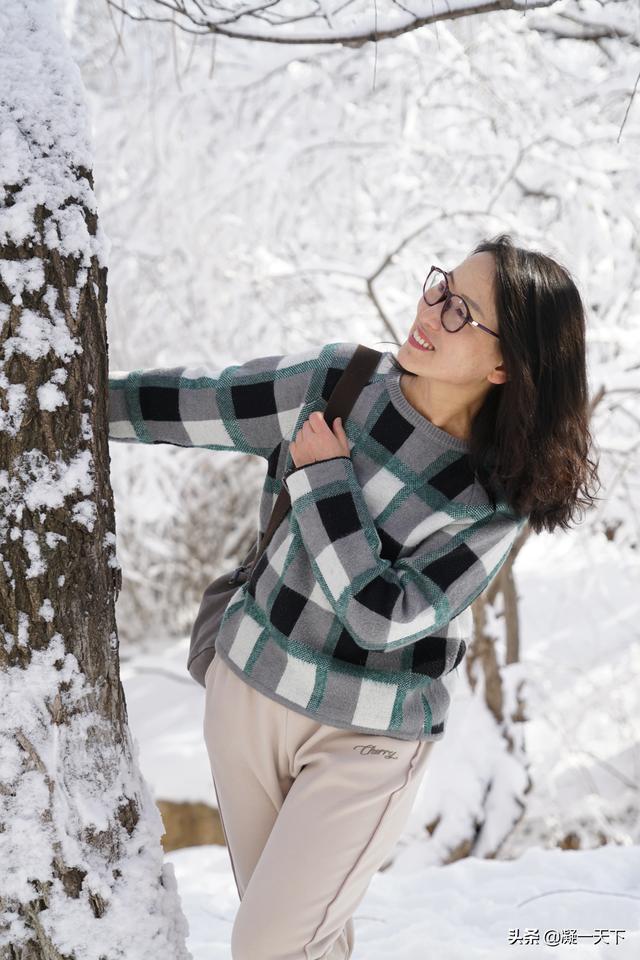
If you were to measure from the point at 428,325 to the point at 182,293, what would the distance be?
4.00m

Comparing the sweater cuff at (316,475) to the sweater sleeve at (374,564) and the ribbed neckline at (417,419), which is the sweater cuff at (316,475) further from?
the ribbed neckline at (417,419)

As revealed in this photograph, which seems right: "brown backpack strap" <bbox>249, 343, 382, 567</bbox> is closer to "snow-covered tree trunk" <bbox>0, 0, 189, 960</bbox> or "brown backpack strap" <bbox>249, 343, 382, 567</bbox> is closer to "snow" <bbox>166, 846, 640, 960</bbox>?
"snow-covered tree trunk" <bbox>0, 0, 189, 960</bbox>

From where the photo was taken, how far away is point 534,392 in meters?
1.53

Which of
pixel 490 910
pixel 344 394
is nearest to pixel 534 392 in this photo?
pixel 344 394

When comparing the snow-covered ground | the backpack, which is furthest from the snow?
the backpack

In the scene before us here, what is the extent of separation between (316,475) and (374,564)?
0.63 feet

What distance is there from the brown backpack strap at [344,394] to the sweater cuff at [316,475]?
85 mm

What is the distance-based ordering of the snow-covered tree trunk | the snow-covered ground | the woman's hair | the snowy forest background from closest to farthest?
the snow-covered tree trunk
the woman's hair
the snow-covered ground
the snowy forest background

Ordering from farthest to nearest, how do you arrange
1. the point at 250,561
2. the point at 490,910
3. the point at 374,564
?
1. the point at 490,910
2. the point at 250,561
3. the point at 374,564

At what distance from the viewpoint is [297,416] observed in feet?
5.24

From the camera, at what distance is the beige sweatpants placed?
145cm

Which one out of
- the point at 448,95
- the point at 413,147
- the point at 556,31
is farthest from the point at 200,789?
the point at 556,31

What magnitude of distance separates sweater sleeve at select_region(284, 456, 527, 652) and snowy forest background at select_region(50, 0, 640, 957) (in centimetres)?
183

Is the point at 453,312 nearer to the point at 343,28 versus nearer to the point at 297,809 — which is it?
the point at 343,28
